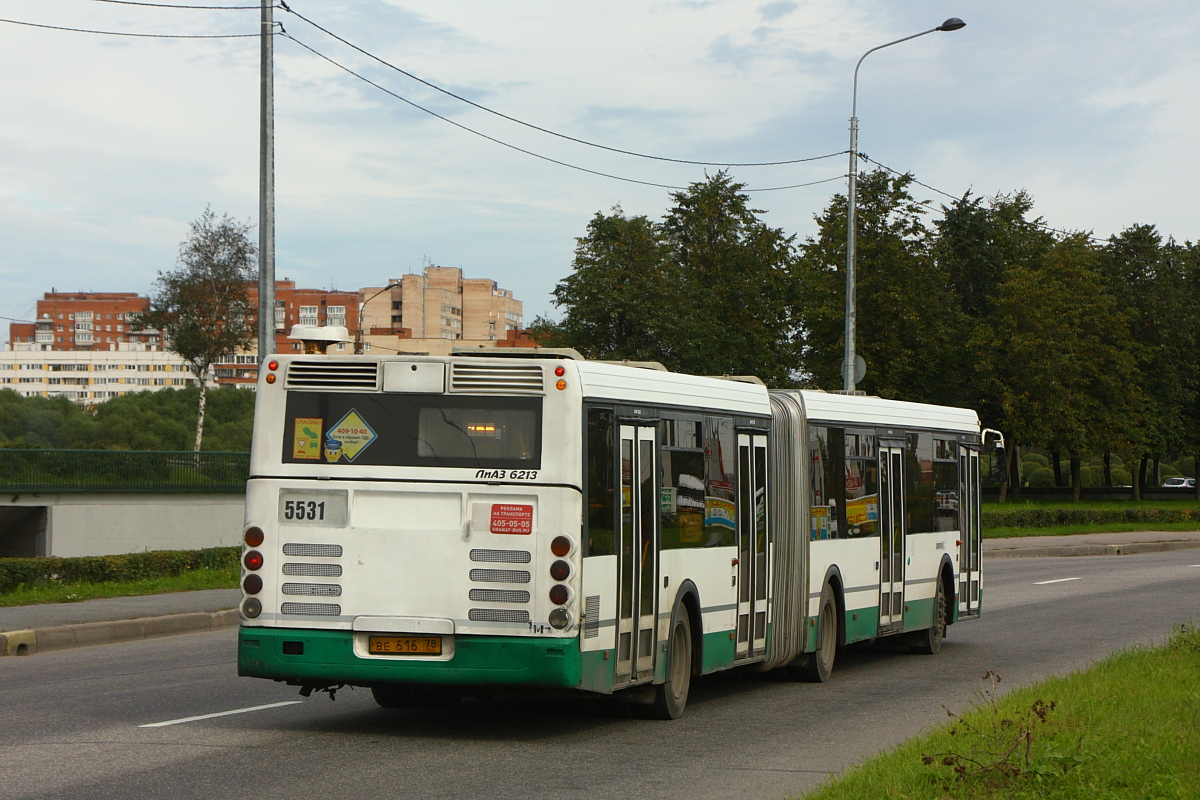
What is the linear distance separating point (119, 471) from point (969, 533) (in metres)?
31.0

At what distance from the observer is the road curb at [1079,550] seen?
38.2 metres

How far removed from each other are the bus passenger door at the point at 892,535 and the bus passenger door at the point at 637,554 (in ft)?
17.8

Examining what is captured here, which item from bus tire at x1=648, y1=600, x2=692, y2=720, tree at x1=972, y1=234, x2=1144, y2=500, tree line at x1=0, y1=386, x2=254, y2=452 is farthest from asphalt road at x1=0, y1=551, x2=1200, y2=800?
tree line at x1=0, y1=386, x2=254, y2=452

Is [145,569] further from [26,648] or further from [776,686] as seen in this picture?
[776,686]

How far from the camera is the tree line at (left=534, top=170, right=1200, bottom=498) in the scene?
53.6m

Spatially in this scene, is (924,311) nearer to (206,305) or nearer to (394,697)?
(206,305)

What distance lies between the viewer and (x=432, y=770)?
28.6 feet

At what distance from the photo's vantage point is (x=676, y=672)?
11438 millimetres

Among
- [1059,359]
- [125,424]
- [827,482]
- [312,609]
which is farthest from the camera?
[125,424]

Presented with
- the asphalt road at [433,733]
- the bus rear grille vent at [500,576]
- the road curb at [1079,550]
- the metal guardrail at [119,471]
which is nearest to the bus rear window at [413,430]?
the bus rear grille vent at [500,576]

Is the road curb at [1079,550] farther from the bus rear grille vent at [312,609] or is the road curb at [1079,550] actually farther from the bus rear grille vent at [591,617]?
the bus rear grille vent at [312,609]

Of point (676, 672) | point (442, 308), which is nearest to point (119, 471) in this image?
point (676, 672)

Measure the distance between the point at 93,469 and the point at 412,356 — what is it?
35.3 meters

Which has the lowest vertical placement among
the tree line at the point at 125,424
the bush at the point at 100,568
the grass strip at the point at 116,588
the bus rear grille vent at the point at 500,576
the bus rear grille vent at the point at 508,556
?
the grass strip at the point at 116,588
